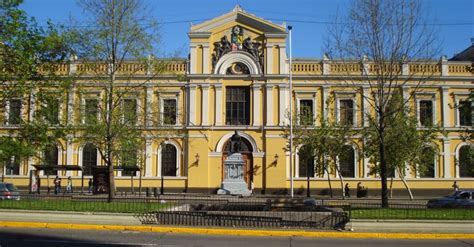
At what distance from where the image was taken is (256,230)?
17141 mm

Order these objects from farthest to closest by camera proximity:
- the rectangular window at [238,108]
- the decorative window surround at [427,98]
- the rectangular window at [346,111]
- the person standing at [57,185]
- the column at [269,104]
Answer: the rectangular window at [238,108]
the decorative window surround at [427,98]
the column at [269,104]
the rectangular window at [346,111]
the person standing at [57,185]

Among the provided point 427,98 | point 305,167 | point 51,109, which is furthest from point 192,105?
point 51,109

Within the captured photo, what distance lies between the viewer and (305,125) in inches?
1711

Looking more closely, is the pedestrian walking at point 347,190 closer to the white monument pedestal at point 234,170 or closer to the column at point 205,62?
the white monument pedestal at point 234,170

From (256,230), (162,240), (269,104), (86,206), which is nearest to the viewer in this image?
(162,240)

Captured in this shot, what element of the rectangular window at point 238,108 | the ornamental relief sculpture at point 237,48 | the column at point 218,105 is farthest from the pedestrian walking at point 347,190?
the ornamental relief sculpture at point 237,48

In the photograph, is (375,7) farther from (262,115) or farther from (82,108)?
(262,115)

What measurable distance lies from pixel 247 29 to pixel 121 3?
75.9 feet

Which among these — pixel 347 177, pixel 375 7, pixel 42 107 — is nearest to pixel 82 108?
pixel 42 107

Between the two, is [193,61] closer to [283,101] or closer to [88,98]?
[283,101]

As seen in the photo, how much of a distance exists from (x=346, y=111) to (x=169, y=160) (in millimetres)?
17454

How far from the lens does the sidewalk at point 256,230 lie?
16.6 m

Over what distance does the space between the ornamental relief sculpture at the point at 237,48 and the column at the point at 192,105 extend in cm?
295

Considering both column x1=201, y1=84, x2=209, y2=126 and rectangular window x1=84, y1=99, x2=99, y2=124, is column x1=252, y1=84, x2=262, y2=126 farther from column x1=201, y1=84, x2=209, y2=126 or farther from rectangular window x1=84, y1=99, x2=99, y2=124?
rectangular window x1=84, y1=99, x2=99, y2=124
